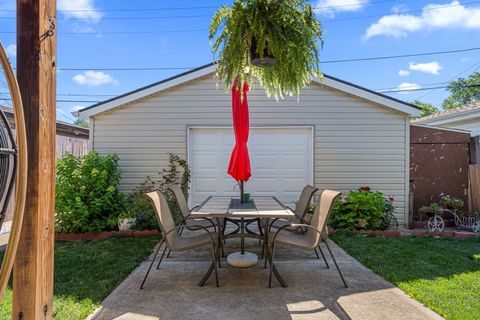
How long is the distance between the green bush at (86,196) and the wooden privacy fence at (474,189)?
6490 mm

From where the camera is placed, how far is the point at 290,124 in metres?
6.39

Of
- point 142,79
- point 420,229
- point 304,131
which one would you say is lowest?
point 420,229

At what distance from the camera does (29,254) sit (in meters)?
1.61

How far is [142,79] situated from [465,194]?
20332mm

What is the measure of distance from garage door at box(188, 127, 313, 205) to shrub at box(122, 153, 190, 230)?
286 millimetres

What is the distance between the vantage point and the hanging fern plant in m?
2.76

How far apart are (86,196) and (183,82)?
2720 mm

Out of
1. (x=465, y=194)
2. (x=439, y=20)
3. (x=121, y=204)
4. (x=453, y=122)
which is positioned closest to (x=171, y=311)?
(x=121, y=204)

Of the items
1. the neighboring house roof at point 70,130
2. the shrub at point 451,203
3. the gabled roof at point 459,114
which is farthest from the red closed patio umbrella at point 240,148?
the gabled roof at point 459,114

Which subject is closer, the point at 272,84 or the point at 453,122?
the point at 272,84

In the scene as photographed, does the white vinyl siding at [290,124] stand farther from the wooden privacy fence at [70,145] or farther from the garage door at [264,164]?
the wooden privacy fence at [70,145]

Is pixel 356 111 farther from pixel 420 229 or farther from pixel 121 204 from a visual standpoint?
pixel 121 204

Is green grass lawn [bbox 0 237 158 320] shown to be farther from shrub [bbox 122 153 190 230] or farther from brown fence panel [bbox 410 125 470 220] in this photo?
brown fence panel [bbox 410 125 470 220]

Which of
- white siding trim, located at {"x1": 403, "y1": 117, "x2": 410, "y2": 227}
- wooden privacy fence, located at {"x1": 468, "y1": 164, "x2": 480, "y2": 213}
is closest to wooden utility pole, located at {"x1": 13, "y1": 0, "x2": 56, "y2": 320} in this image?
white siding trim, located at {"x1": 403, "y1": 117, "x2": 410, "y2": 227}
